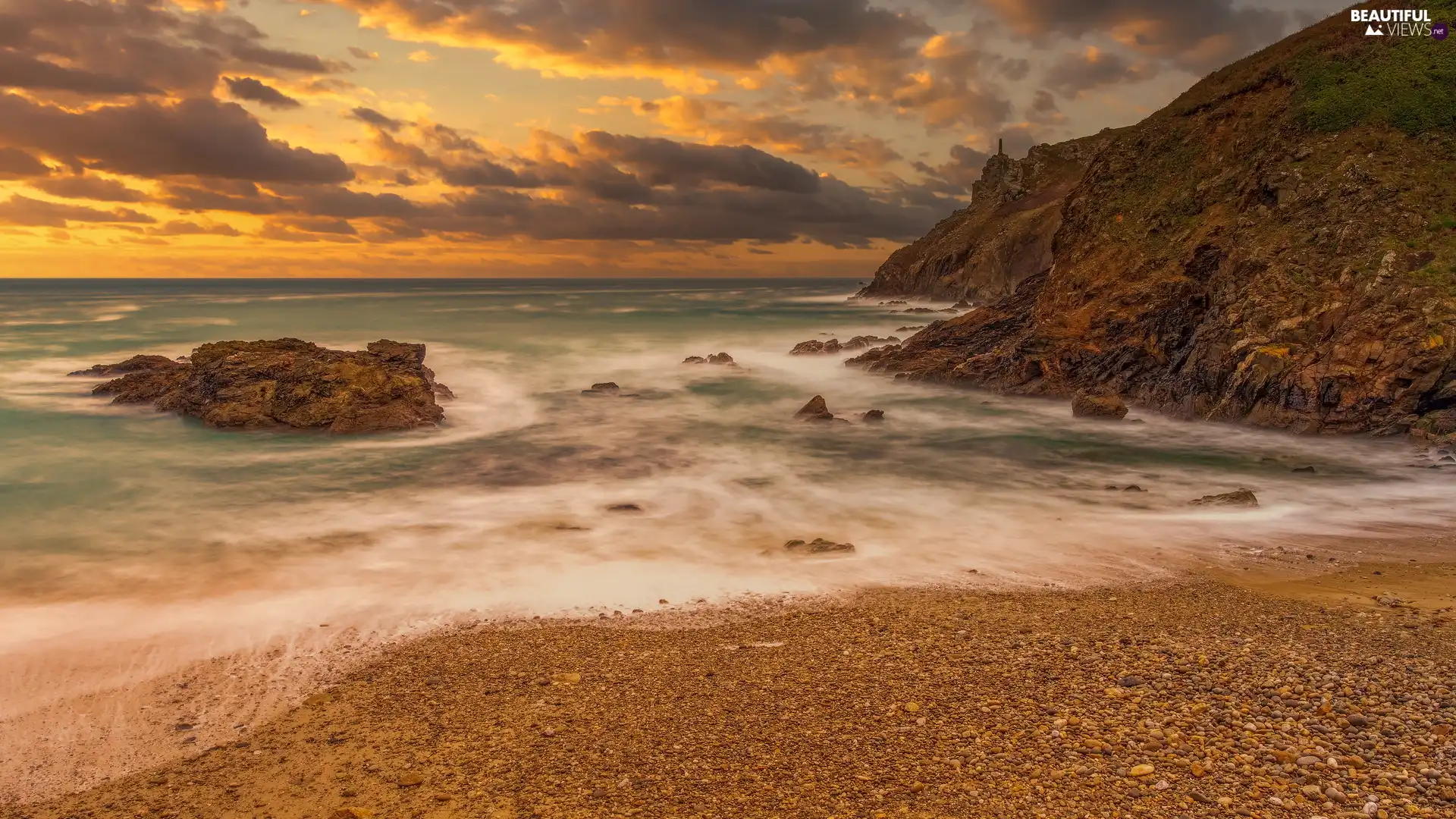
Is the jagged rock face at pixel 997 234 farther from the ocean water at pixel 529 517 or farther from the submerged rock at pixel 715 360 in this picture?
the ocean water at pixel 529 517

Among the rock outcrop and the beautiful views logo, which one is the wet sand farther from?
the rock outcrop

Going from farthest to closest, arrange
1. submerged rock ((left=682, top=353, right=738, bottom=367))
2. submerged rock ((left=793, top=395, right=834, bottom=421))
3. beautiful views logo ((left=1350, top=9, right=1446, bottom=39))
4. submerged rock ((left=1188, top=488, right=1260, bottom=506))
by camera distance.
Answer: submerged rock ((left=682, top=353, right=738, bottom=367)) → beautiful views logo ((left=1350, top=9, right=1446, bottom=39)) → submerged rock ((left=793, top=395, right=834, bottom=421)) → submerged rock ((left=1188, top=488, right=1260, bottom=506))

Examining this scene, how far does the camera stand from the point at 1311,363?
20.3 meters

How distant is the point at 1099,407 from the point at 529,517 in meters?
16.9

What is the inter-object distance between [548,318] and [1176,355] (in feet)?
192

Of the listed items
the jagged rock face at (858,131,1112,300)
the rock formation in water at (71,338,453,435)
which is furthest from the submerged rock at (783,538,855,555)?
the jagged rock face at (858,131,1112,300)

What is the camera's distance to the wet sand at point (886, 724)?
17.3 feet

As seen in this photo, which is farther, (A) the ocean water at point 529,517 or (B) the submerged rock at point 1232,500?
(B) the submerged rock at point 1232,500

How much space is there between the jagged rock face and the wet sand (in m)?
67.7

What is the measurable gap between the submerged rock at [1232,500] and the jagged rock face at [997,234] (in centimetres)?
5938

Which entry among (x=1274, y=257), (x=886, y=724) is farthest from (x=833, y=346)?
(x=886, y=724)

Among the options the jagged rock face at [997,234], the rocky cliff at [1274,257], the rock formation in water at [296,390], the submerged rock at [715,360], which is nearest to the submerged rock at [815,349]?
the submerged rock at [715,360]

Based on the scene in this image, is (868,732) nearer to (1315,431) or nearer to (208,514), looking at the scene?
(208,514)

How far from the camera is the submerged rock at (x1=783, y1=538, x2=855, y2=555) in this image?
1203 centimetres
